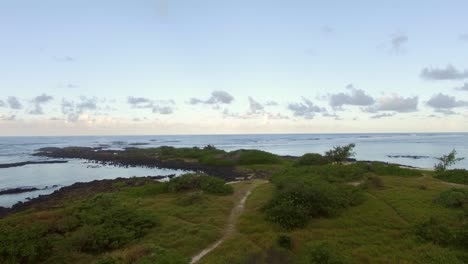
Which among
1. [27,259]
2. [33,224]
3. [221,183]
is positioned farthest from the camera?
[221,183]

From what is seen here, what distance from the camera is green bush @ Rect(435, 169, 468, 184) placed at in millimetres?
34594

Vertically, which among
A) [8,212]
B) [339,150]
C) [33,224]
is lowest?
[8,212]

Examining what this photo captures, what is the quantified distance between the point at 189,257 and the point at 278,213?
7139mm

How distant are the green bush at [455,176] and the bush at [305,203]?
15.1m

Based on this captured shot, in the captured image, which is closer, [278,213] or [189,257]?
[189,257]

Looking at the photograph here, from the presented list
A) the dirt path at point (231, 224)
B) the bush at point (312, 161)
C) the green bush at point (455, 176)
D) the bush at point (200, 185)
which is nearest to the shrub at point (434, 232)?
the dirt path at point (231, 224)

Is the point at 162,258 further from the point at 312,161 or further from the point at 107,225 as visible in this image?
the point at 312,161

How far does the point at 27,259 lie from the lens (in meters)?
17.8

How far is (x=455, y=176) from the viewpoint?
118 feet

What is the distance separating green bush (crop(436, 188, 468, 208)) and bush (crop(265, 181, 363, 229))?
551 cm

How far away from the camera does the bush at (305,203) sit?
2205 centimetres

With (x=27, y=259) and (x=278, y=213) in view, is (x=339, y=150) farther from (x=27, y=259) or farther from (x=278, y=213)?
(x=27, y=259)

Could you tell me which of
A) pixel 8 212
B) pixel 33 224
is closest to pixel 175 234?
pixel 33 224

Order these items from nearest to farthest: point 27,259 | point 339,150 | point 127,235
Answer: point 27,259 → point 127,235 → point 339,150
